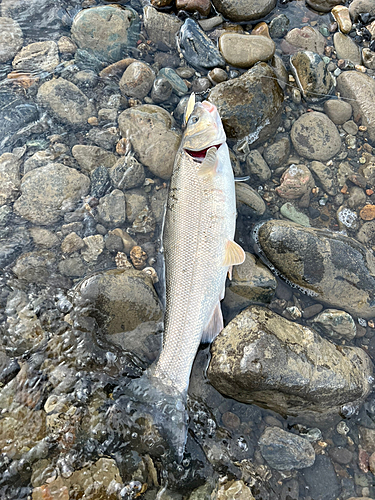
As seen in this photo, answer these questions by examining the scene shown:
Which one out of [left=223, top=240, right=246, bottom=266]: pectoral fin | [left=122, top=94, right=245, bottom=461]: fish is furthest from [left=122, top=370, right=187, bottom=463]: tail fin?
[left=223, top=240, right=246, bottom=266]: pectoral fin

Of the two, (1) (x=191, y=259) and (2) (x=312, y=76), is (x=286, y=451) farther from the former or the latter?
(2) (x=312, y=76)

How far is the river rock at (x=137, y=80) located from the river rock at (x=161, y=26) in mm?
584

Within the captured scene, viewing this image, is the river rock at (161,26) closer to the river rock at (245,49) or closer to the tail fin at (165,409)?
the river rock at (245,49)

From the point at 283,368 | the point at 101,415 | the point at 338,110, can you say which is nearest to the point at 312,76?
the point at 338,110

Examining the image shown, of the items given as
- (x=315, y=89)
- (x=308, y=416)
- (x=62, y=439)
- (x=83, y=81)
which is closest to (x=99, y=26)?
(x=83, y=81)

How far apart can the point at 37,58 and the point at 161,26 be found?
1.88m

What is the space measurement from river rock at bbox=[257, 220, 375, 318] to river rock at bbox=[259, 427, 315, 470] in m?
1.54

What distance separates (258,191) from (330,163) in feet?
3.61

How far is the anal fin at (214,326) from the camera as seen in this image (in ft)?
11.3

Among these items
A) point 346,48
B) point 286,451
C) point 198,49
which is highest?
point 346,48

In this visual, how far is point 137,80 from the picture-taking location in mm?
4500

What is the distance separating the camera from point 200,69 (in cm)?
466

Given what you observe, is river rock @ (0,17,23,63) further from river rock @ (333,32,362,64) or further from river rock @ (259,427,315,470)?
river rock @ (259,427,315,470)

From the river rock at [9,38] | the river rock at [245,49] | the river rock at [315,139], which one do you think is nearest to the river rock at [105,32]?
the river rock at [9,38]
